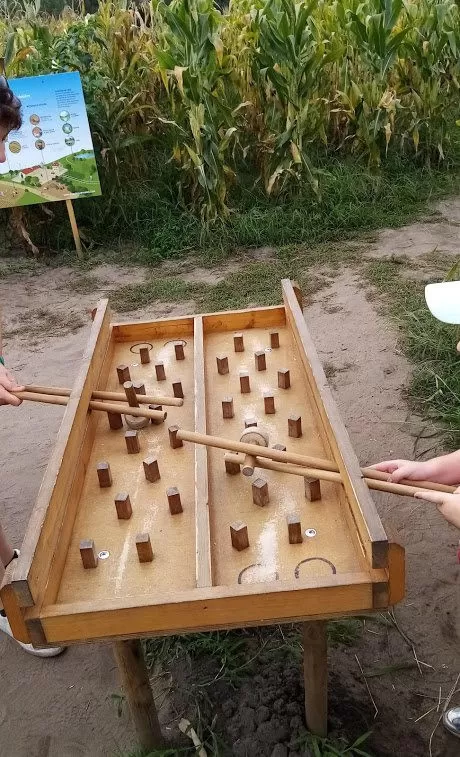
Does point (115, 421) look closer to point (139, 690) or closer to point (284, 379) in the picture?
point (284, 379)

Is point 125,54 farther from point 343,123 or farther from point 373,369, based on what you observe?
point 373,369

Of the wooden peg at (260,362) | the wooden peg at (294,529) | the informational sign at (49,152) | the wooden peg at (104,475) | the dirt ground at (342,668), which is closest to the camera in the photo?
the wooden peg at (294,529)

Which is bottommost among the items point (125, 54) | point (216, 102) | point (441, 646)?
point (441, 646)

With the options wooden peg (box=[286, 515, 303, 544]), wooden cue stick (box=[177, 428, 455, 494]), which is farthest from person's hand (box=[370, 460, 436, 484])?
wooden peg (box=[286, 515, 303, 544])

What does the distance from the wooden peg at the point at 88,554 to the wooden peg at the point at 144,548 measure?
11 cm

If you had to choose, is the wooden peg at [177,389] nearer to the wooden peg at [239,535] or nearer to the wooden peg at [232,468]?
the wooden peg at [232,468]

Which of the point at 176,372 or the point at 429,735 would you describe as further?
the point at 176,372

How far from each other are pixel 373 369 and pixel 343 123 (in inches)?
182

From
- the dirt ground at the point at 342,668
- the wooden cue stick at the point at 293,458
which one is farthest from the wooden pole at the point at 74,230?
the wooden cue stick at the point at 293,458

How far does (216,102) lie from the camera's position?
22.3 feet

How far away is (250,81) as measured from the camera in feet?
24.0

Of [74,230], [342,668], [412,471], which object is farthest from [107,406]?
[74,230]

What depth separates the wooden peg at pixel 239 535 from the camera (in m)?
1.70

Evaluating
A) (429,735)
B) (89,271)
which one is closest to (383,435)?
(429,735)
